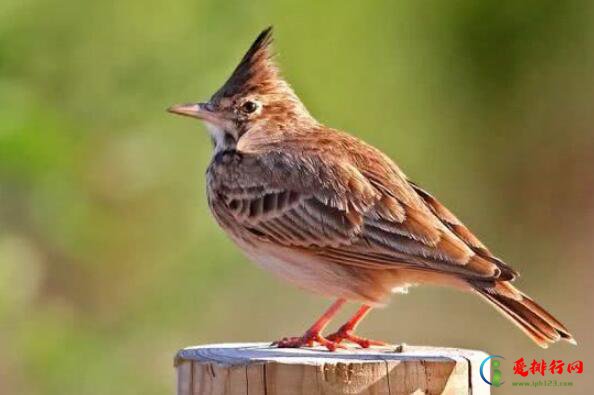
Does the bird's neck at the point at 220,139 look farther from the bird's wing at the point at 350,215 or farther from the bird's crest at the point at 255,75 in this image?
the bird's wing at the point at 350,215

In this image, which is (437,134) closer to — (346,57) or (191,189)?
(346,57)

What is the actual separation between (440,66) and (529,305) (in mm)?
8115

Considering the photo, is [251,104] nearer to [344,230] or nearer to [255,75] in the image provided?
[255,75]

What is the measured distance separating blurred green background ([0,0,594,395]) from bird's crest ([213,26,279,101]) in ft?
11.9

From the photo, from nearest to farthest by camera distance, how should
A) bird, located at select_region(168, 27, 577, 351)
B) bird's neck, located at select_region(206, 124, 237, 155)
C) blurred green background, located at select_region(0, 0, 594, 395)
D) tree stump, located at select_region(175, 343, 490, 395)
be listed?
tree stump, located at select_region(175, 343, 490, 395) < bird, located at select_region(168, 27, 577, 351) < bird's neck, located at select_region(206, 124, 237, 155) < blurred green background, located at select_region(0, 0, 594, 395)

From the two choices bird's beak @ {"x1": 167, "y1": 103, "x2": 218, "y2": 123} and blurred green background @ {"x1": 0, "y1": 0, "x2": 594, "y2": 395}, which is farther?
blurred green background @ {"x1": 0, "y1": 0, "x2": 594, "y2": 395}

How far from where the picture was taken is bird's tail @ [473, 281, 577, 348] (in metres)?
6.88

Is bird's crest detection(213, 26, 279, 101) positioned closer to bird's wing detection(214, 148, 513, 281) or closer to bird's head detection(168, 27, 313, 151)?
bird's head detection(168, 27, 313, 151)

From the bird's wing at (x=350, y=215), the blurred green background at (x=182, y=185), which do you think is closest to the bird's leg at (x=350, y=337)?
the bird's wing at (x=350, y=215)

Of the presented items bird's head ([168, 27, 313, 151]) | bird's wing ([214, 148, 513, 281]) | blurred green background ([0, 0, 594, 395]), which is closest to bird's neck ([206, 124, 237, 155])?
bird's head ([168, 27, 313, 151])

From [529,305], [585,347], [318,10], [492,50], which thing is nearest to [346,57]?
[318,10]

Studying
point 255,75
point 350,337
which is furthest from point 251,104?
point 350,337

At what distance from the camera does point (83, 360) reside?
39.1 ft

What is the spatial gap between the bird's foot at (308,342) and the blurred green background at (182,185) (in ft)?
16.1
